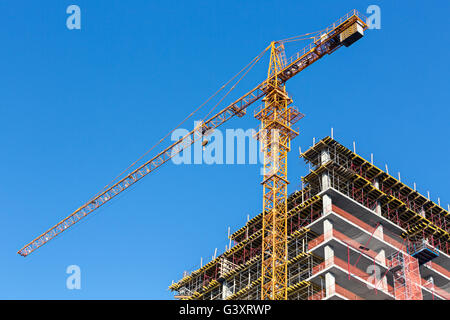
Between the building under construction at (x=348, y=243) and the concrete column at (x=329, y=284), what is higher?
the building under construction at (x=348, y=243)

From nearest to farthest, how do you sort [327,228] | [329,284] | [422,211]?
[329,284], [327,228], [422,211]

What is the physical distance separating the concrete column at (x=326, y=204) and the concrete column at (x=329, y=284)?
6.95 m

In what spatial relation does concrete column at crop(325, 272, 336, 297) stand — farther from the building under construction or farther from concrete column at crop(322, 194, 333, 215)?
concrete column at crop(322, 194, 333, 215)

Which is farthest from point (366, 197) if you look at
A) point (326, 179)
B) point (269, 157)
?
point (269, 157)

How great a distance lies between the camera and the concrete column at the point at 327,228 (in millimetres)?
71562

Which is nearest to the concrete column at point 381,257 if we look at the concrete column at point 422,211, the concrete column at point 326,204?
the concrete column at point 326,204

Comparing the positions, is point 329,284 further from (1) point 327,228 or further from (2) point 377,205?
(2) point 377,205

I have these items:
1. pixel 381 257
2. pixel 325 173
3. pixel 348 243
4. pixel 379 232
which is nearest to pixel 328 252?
pixel 348 243

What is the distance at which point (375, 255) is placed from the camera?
75312mm

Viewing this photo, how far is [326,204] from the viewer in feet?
243

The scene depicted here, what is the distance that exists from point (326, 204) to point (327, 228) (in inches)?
112

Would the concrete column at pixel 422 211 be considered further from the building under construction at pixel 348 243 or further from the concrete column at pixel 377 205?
the concrete column at pixel 377 205

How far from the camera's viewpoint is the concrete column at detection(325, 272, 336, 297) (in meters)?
68.0
